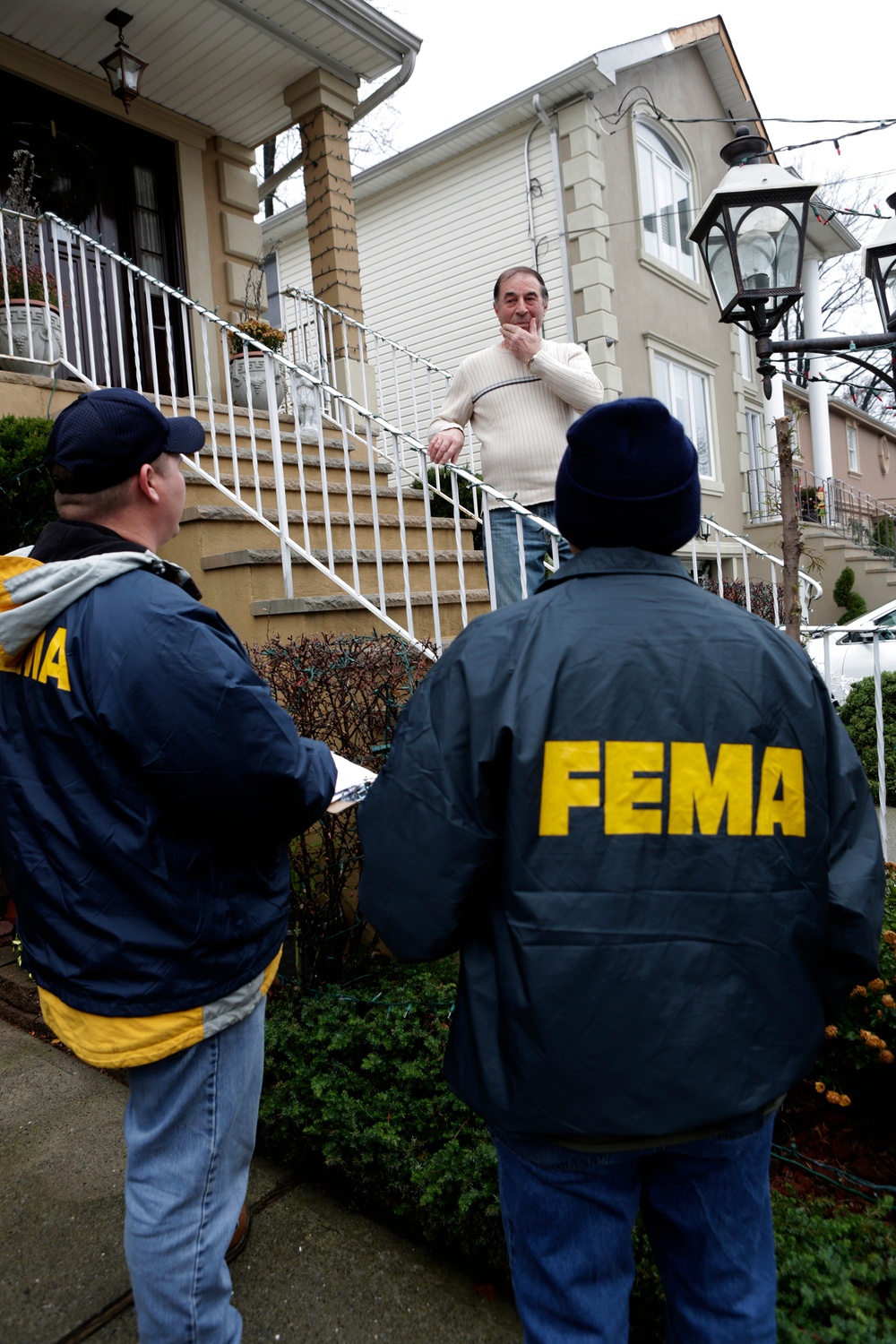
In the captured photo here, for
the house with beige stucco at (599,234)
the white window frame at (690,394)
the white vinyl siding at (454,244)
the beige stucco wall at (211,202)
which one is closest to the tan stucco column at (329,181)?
the beige stucco wall at (211,202)

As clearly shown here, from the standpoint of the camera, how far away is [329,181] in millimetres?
7246

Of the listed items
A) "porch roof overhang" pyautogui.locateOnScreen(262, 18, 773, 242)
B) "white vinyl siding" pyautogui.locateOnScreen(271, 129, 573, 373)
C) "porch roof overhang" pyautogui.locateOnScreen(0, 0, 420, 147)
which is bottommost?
"porch roof overhang" pyautogui.locateOnScreen(0, 0, 420, 147)

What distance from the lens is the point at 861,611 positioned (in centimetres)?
1470

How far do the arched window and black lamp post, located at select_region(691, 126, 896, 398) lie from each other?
30.9 ft

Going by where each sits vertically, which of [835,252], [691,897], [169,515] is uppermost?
[835,252]

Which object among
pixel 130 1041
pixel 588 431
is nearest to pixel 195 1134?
pixel 130 1041

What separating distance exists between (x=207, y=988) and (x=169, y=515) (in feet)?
2.71

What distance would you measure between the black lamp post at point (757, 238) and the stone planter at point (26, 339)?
3.84 meters

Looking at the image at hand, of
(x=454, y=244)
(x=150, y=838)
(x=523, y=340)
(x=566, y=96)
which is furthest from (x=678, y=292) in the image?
(x=150, y=838)

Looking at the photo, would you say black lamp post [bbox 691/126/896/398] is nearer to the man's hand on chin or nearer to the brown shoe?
the man's hand on chin

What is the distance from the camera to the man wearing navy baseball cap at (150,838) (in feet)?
4.68

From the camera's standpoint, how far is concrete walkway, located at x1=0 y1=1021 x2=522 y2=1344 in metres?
1.92

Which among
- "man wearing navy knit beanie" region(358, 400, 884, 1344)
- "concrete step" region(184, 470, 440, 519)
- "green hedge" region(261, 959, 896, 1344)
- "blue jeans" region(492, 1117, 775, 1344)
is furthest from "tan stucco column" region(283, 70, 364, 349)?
"blue jeans" region(492, 1117, 775, 1344)

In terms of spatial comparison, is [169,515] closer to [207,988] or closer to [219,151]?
[207,988]
